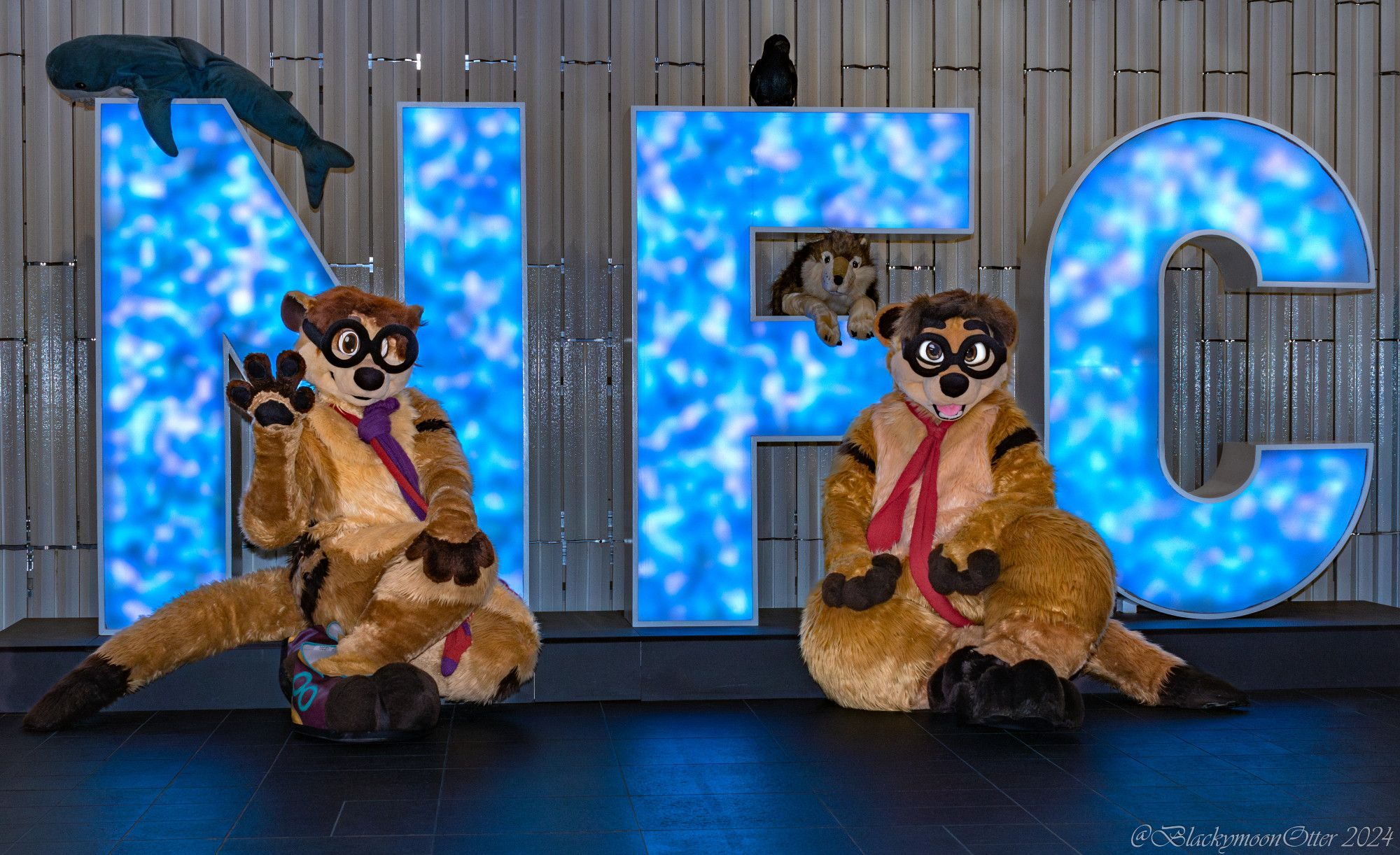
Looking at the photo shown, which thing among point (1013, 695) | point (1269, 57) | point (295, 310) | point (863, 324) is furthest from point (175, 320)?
point (1269, 57)

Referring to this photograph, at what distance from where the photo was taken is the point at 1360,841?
99.7 inches

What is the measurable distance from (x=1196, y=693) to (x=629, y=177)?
7.66 ft

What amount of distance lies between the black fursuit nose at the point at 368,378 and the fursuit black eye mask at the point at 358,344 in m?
0.03

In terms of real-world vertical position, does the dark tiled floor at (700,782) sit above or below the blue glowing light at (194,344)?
below

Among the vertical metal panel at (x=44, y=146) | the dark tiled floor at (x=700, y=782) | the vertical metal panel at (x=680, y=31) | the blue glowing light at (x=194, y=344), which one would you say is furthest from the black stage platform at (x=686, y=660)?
the vertical metal panel at (x=680, y=31)

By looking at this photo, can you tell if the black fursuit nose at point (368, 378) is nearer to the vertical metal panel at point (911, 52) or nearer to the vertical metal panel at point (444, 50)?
the vertical metal panel at point (444, 50)

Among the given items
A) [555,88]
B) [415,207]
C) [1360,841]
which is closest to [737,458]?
[415,207]

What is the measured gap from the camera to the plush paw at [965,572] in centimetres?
352

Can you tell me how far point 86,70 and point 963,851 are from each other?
10.7ft

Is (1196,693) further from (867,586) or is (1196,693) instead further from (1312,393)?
(1312,393)

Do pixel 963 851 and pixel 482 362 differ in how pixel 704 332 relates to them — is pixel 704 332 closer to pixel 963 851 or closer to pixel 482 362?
pixel 482 362

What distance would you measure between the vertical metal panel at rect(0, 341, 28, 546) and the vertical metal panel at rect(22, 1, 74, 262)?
35 cm

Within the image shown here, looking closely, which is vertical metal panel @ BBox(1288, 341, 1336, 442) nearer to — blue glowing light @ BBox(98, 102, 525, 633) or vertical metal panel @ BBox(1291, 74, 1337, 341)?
vertical metal panel @ BBox(1291, 74, 1337, 341)

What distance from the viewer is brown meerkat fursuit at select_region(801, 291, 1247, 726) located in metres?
3.43
